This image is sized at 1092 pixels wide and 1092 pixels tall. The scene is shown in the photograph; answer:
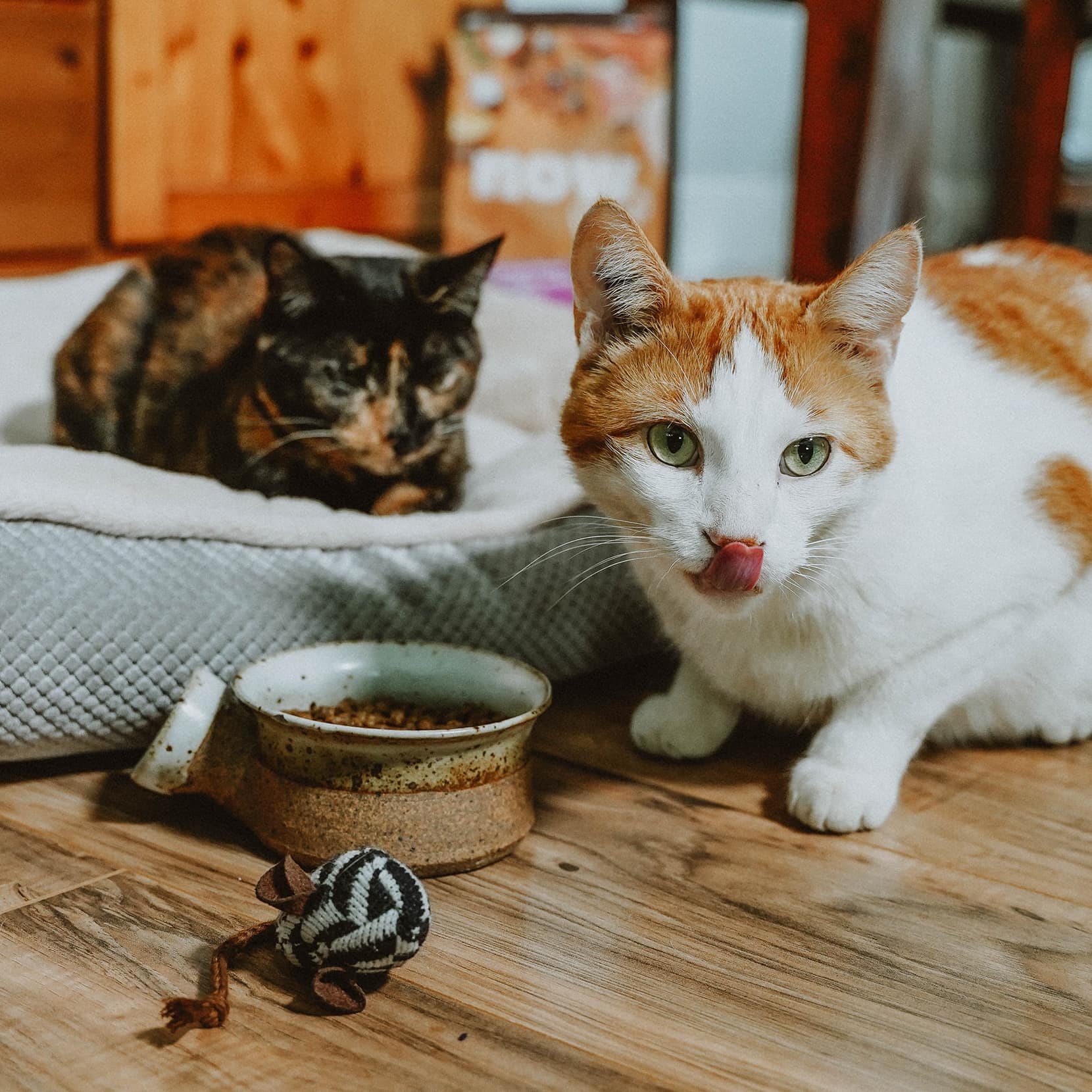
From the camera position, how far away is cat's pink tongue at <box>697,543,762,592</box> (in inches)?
38.3

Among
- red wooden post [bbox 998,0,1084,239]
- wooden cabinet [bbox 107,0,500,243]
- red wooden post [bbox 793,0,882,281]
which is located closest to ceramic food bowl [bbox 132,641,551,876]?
red wooden post [bbox 793,0,882,281]

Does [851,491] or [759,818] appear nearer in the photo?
[851,491]

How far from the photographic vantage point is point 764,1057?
845mm

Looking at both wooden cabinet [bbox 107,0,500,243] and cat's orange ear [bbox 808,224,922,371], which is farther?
wooden cabinet [bbox 107,0,500,243]

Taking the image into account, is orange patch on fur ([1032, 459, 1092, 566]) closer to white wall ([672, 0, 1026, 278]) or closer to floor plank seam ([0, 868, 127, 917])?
floor plank seam ([0, 868, 127, 917])

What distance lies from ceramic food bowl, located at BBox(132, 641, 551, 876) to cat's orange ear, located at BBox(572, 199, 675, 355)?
1.05 feet

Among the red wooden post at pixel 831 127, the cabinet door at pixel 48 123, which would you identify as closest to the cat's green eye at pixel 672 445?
the red wooden post at pixel 831 127

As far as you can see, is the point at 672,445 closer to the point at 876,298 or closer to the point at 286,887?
the point at 876,298

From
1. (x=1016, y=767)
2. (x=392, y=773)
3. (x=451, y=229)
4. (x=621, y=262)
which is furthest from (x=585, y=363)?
(x=451, y=229)

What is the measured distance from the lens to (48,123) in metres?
2.41

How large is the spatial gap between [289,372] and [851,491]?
68cm

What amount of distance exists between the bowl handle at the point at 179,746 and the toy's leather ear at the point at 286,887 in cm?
17

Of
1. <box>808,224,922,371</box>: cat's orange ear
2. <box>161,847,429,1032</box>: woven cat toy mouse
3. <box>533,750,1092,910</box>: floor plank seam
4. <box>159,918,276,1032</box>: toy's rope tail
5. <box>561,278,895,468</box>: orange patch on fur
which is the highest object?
<box>808,224,922,371</box>: cat's orange ear

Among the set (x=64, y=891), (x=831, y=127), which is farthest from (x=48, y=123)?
(x=64, y=891)
